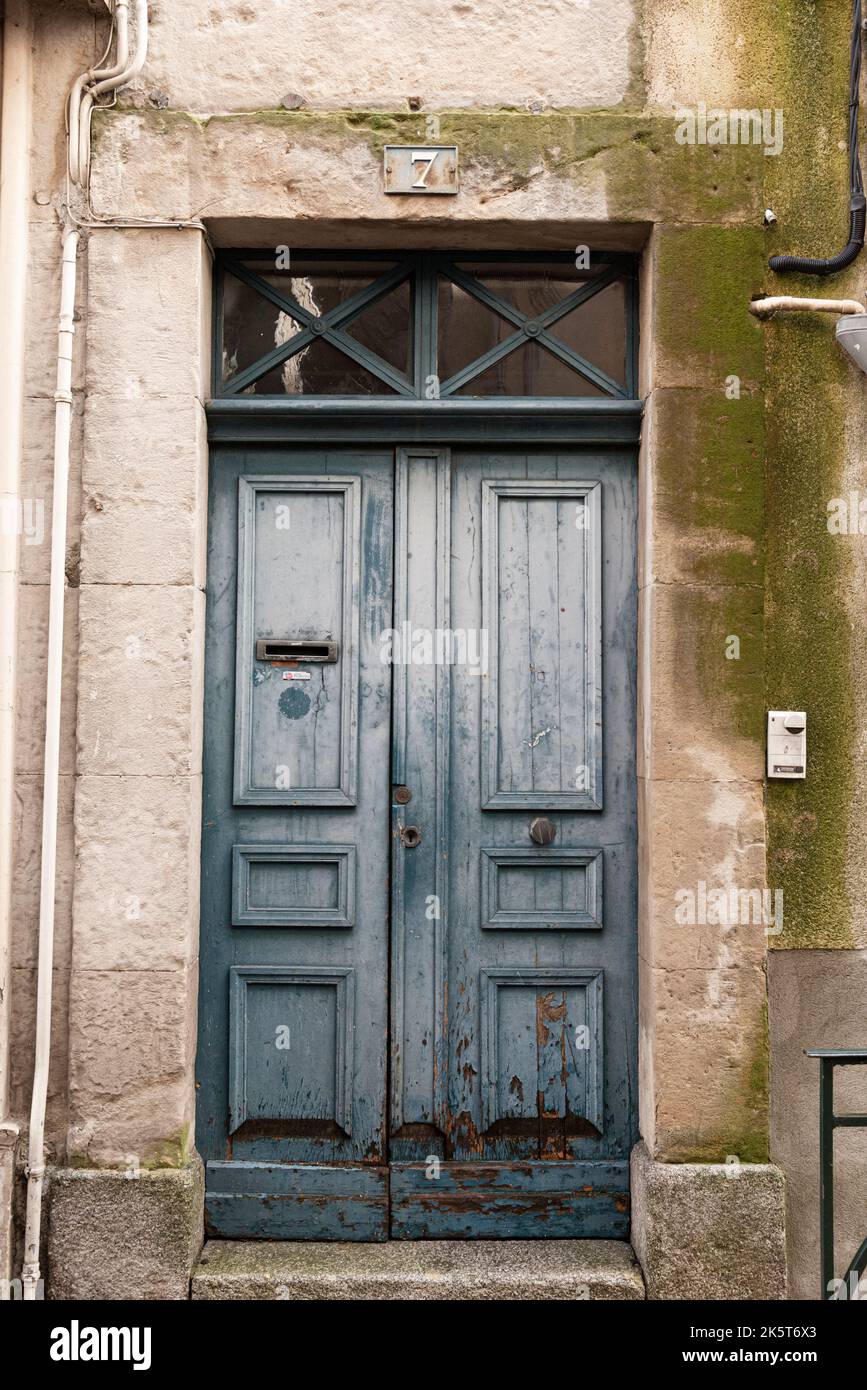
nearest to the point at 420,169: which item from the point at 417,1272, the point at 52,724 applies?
the point at 52,724

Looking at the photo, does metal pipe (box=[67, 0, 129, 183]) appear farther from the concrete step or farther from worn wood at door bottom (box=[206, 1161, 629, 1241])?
the concrete step

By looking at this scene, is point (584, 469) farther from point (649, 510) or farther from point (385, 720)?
point (385, 720)

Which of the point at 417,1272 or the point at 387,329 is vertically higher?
the point at 387,329

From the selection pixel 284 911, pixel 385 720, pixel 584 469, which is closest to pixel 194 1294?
pixel 284 911

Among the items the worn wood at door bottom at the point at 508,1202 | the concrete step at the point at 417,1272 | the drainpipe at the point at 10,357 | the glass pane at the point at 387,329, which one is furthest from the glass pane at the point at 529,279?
the concrete step at the point at 417,1272

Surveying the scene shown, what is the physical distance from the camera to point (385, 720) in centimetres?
433

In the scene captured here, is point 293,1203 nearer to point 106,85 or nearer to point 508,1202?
point 508,1202

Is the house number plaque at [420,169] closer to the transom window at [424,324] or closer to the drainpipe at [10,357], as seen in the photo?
the transom window at [424,324]

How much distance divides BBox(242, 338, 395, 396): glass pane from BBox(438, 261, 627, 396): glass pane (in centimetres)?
31

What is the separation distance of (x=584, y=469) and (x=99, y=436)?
1820mm

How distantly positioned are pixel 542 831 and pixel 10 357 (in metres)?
2.60

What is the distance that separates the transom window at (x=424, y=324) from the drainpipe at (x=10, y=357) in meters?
0.74

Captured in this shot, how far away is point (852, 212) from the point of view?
416 centimetres

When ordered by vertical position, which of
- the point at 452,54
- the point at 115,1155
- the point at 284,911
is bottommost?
the point at 115,1155
